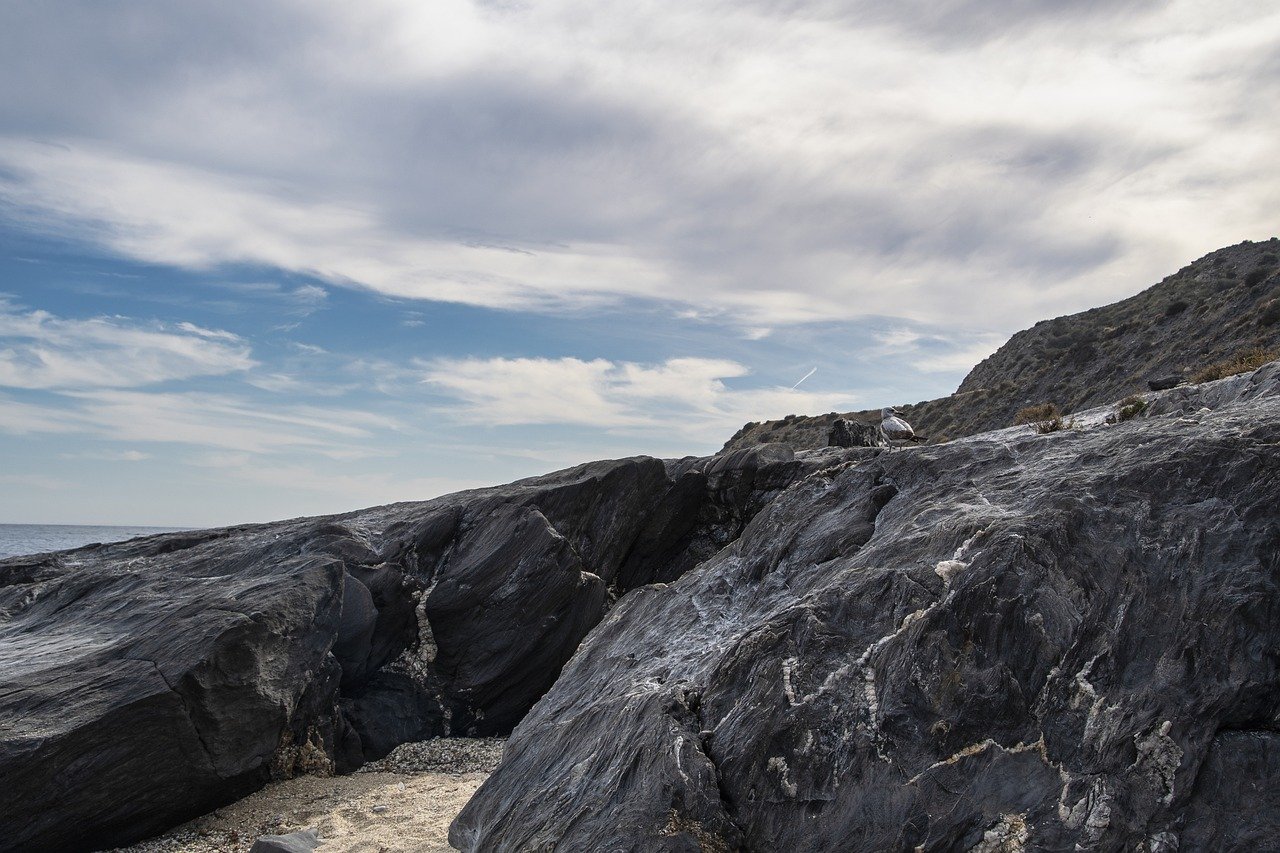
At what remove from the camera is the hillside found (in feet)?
142

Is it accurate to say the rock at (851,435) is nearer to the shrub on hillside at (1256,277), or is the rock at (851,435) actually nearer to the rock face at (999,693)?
the rock face at (999,693)

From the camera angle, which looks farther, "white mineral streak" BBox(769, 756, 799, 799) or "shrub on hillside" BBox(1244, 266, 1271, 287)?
"shrub on hillside" BBox(1244, 266, 1271, 287)

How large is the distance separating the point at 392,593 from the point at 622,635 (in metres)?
8.55

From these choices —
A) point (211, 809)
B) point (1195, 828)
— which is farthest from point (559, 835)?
point (211, 809)

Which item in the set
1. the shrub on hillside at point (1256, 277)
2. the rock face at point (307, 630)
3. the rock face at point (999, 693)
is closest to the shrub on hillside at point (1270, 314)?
the shrub on hillside at point (1256, 277)

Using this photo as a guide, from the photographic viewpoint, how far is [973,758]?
24.4 ft

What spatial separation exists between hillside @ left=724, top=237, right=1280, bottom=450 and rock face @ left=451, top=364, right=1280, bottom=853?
30462 millimetres

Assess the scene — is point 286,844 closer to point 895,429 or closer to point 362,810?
point 362,810

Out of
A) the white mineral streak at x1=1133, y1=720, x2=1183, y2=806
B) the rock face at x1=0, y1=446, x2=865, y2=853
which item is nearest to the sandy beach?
the rock face at x1=0, y1=446, x2=865, y2=853

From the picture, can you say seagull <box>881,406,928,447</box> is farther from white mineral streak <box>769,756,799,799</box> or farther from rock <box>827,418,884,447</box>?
white mineral streak <box>769,756,799,799</box>

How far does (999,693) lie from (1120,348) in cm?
5561

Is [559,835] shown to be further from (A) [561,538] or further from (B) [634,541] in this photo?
(B) [634,541]

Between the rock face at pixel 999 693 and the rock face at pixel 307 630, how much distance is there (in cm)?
631

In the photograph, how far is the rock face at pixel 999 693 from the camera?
7047 mm
